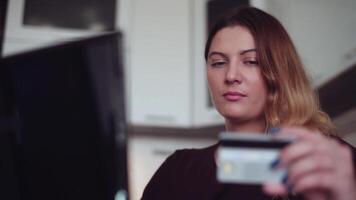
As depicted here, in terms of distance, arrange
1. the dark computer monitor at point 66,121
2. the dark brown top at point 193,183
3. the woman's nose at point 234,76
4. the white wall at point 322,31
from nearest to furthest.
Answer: the dark computer monitor at point 66,121 → the dark brown top at point 193,183 → the woman's nose at point 234,76 → the white wall at point 322,31

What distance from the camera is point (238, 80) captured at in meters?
1.01

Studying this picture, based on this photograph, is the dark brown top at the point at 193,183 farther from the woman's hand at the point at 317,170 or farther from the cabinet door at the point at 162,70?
the cabinet door at the point at 162,70

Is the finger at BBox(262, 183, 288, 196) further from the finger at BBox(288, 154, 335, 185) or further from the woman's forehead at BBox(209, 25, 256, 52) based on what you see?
the woman's forehead at BBox(209, 25, 256, 52)

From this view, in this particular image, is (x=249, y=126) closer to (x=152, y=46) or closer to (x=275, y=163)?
(x=275, y=163)

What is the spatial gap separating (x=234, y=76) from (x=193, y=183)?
251 millimetres

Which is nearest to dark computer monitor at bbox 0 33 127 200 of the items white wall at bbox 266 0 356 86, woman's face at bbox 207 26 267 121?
woman's face at bbox 207 26 267 121

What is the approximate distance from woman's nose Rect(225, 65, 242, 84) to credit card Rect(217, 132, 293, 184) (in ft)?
2.31

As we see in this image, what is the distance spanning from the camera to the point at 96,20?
209cm

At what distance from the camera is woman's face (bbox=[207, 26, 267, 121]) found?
1.02m

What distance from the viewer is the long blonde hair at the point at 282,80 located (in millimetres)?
992

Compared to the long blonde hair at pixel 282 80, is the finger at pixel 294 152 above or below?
above

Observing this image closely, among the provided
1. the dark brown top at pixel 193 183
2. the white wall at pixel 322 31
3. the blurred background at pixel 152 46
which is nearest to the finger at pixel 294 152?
the dark brown top at pixel 193 183

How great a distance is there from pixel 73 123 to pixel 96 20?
6.07 feet

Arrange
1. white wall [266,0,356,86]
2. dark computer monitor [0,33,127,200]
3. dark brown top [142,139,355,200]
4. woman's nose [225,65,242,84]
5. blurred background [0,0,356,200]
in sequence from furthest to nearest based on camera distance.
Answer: blurred background [0,0,356,200]
white wall [266,0,356,86]
woman's nose [225,65,242,84]
dark brown top [142,139,355,200]
dark computer monitor [0,33,127,200]
